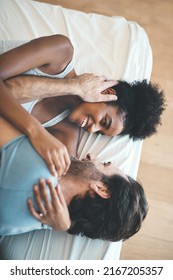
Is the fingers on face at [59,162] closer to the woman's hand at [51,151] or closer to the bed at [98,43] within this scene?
the woman's hand at [51,151]

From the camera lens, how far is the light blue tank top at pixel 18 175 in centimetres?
80

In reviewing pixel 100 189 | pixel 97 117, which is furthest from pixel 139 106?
pixel 100 189

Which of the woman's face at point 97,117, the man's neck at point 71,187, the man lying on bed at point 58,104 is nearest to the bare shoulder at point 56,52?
the man lying on bed at point 58,104

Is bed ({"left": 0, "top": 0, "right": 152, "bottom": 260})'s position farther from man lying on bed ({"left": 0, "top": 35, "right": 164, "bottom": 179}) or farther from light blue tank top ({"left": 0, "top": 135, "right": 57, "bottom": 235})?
light blue tank top ({"left": 0, "top": 135, "right": 57, "bottom": 235})

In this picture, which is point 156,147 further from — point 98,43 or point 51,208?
point 51,208

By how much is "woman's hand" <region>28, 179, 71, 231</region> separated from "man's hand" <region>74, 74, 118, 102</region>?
0.43m

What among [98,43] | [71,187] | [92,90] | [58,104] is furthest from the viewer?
[98,43]

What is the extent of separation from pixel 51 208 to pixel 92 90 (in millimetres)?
490

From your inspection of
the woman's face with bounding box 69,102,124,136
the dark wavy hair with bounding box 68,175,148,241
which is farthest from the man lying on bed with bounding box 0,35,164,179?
the dark wavy hair with bounding box 68,175,148,241

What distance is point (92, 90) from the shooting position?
3.89 ft

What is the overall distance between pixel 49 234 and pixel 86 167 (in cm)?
29

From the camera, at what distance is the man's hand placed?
118 cm

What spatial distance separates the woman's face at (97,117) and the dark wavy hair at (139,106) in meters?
0.03
